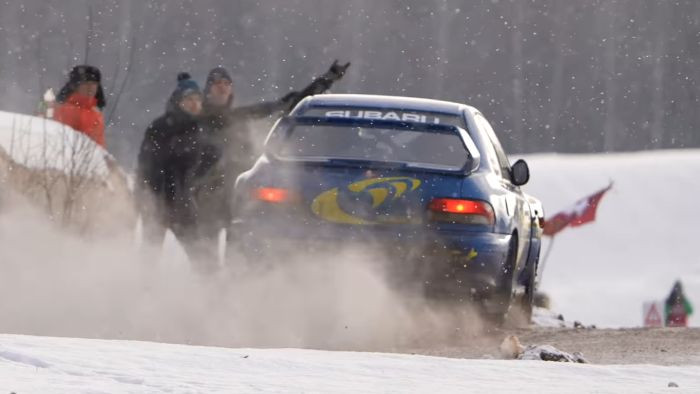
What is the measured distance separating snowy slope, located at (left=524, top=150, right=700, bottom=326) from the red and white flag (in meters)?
5.43

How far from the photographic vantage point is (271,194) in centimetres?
864

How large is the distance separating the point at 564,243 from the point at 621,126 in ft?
10.8

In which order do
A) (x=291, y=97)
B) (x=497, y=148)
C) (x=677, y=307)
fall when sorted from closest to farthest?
(x=497, y=148) → (x=291, y=97) → (x=677, y=307)

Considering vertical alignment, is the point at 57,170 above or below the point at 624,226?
above

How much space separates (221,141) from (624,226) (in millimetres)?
27897

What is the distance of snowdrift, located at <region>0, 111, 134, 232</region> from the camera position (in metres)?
12.7

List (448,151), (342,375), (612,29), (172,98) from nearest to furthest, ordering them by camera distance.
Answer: (342,375) < (448,151) < (172,98) < (612,29)

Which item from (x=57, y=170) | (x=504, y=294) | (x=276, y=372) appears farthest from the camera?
(x=57, y=170)

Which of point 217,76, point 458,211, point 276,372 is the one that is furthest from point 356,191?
point 217,76

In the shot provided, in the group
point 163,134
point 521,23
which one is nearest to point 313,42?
point 521,23

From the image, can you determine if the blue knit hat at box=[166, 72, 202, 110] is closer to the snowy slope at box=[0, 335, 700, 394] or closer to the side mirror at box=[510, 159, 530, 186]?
the side mirror at box=[510, 159, 530, 186]

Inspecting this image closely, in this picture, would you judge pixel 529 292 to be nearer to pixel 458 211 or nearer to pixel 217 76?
pixel 458 211

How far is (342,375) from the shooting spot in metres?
5.69

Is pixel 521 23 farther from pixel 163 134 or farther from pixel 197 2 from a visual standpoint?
pixel 163 134
